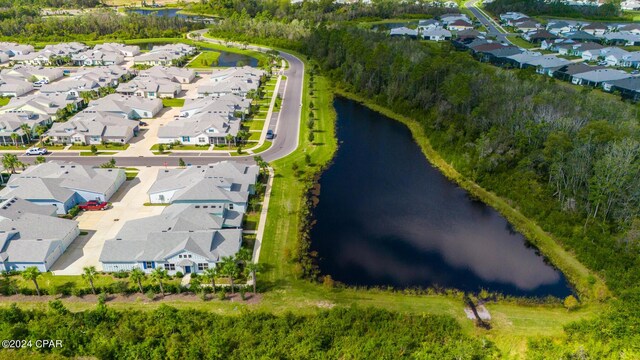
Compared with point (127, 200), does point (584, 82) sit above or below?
above

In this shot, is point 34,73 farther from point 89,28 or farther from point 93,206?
point 93,206

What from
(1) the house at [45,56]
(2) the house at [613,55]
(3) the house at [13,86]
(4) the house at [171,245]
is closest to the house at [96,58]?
(1) the house at [45,56]

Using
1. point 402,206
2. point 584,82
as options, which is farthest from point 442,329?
point 584,82

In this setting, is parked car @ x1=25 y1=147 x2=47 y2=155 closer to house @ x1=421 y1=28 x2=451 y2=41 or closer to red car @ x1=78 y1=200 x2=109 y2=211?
red car @ x1=78 y1=200 x2=109 y2=211

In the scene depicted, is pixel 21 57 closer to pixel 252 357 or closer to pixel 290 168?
pixel 290 168

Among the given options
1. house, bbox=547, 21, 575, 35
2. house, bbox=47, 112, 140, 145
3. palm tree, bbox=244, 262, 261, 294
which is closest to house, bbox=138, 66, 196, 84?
house, bbox=47, 112, 140, 145

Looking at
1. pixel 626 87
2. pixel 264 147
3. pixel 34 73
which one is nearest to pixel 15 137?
pixel 264 147
